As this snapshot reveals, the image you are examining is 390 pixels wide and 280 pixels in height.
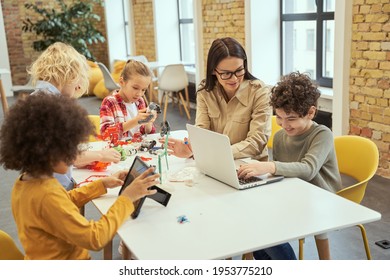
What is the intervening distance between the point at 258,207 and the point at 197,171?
0.52 metres

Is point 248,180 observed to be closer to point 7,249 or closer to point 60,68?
point 7,249

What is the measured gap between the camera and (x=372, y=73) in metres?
3.99

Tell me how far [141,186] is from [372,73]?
2951 mm

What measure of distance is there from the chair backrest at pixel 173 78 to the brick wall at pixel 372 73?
3.05m

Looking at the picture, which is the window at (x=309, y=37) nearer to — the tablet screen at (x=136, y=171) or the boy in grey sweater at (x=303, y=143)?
the boy in grey sweater at (x=303, y=143)

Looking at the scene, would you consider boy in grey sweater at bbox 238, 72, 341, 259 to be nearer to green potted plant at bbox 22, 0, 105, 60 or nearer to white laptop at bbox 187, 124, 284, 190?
white laptop at bbox 187, 124, 284, 190

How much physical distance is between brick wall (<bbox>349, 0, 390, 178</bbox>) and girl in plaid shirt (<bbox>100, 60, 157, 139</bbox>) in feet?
6.82

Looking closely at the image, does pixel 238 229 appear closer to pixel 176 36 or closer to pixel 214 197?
pixel 214 197

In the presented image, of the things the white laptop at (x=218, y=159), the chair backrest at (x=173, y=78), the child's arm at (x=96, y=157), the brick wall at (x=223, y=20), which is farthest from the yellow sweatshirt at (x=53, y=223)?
the chair backrest at (x=173, y=78)

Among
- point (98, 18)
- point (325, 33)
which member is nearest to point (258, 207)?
point (325, 33)

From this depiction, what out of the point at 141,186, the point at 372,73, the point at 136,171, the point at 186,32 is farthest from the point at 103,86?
the point at 141,186

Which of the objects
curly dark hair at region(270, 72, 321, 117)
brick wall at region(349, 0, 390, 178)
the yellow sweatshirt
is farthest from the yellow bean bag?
the yellow sweatshirt

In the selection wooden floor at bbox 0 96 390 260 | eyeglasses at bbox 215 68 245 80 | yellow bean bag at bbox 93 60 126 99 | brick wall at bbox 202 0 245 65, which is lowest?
wooden floor at bbox 0 96 390 260

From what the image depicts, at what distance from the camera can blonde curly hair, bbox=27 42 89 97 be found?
2.33 meters
